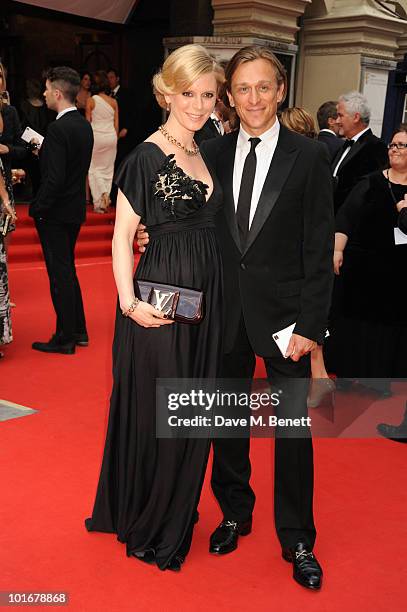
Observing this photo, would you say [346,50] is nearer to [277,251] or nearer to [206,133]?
[206,133]

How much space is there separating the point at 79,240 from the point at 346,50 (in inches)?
194

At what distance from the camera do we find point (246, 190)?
2.64m

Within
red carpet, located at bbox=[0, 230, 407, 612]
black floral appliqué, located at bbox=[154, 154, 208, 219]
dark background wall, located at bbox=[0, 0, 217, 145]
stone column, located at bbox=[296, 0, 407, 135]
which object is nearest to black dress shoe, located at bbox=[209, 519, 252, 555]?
red carpet, located at bbox=[0, 230, 407, 612]

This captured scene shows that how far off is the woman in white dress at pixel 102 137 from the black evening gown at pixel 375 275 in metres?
6.44

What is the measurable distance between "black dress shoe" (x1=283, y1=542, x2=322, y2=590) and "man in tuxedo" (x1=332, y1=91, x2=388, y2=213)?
281 centimetres

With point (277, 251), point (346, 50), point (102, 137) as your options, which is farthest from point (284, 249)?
point (346, 50)

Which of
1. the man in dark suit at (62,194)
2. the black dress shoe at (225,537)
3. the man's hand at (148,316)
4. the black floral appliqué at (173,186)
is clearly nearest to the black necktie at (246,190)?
the black floral appliqué at (173,186)

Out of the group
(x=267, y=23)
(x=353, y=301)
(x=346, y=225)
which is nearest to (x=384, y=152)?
(x=346, y=225)

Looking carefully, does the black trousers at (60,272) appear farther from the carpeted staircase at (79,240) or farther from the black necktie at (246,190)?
the carpeted staircase at (79,240)

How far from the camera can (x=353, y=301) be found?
4.45 m

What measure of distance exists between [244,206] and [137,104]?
9.32 meters

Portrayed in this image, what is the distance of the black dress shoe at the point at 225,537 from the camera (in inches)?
113

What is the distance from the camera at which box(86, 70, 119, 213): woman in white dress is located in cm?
1020

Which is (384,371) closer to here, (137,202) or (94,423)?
(94,423)
